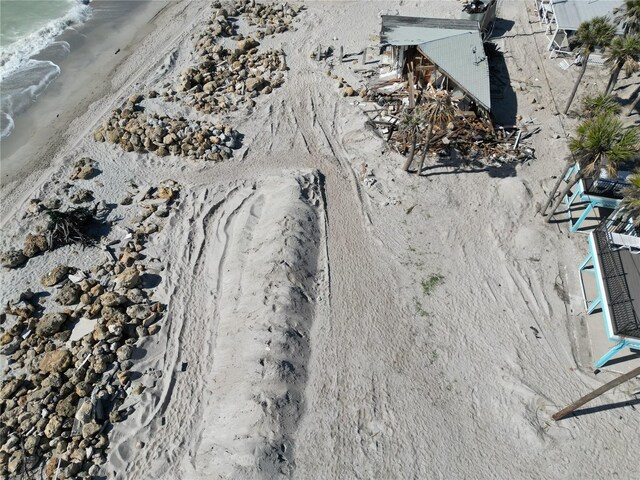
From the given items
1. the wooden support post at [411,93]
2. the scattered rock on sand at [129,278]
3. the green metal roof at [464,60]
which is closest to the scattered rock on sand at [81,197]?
the scattered rock on sand at [129,278]

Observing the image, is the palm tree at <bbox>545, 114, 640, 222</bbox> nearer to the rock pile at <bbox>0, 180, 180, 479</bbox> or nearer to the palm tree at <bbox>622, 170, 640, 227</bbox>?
the palm tree at <bbox>622, 170, 640, 227</bbox>

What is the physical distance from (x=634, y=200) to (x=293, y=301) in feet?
47.2

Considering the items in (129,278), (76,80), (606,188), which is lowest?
(129,278)

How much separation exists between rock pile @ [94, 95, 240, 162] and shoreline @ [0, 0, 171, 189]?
4137mm

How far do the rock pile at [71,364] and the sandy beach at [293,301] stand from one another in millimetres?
90

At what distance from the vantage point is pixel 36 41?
37.1 metres

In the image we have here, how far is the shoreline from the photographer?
27.8 metres

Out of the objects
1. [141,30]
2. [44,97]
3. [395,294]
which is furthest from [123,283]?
[141,30]

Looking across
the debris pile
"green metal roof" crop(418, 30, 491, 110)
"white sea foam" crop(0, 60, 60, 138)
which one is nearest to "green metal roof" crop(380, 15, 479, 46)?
"green metal roof" crop(418, 30, 491, 110)

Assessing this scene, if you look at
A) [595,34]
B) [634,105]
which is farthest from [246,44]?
[634,105]

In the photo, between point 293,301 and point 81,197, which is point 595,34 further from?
point 81,197

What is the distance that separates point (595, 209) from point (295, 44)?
24.9 metres

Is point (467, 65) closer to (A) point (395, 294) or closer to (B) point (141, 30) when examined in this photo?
(A) point (395, 294)

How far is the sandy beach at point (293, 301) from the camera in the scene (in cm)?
1580
